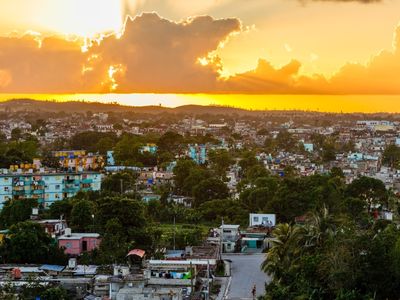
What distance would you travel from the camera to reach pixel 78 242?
2584cm

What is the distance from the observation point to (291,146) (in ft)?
282

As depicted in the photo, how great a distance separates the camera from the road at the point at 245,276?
2234 cm

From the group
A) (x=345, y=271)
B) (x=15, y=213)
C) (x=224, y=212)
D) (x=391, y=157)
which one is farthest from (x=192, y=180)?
(x=391, y=157)

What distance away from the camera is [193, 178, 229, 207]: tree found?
133ft

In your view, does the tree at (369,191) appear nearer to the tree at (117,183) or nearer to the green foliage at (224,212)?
the green foliage at (224,212)

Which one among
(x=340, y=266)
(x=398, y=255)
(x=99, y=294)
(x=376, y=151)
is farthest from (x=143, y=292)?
(x=376, y=151)

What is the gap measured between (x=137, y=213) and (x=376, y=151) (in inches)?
2348

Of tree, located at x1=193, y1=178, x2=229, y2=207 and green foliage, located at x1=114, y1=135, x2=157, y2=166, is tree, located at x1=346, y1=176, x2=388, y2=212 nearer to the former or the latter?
tree, located at x1=193, y1=178, x2=229, y2=207

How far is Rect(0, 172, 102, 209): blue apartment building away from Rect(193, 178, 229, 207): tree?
6.05m

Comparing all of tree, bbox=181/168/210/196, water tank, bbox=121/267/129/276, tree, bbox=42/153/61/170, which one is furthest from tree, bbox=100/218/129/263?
tree, bbox=42/153/61/170

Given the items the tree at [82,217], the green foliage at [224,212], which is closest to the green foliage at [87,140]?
the green foliage at [224,212]

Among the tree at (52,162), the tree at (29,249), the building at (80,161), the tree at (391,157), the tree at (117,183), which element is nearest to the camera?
the tree at (29,249)

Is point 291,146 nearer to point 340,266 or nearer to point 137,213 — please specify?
point 137,213

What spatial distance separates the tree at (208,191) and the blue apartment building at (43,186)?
19.8 feet
